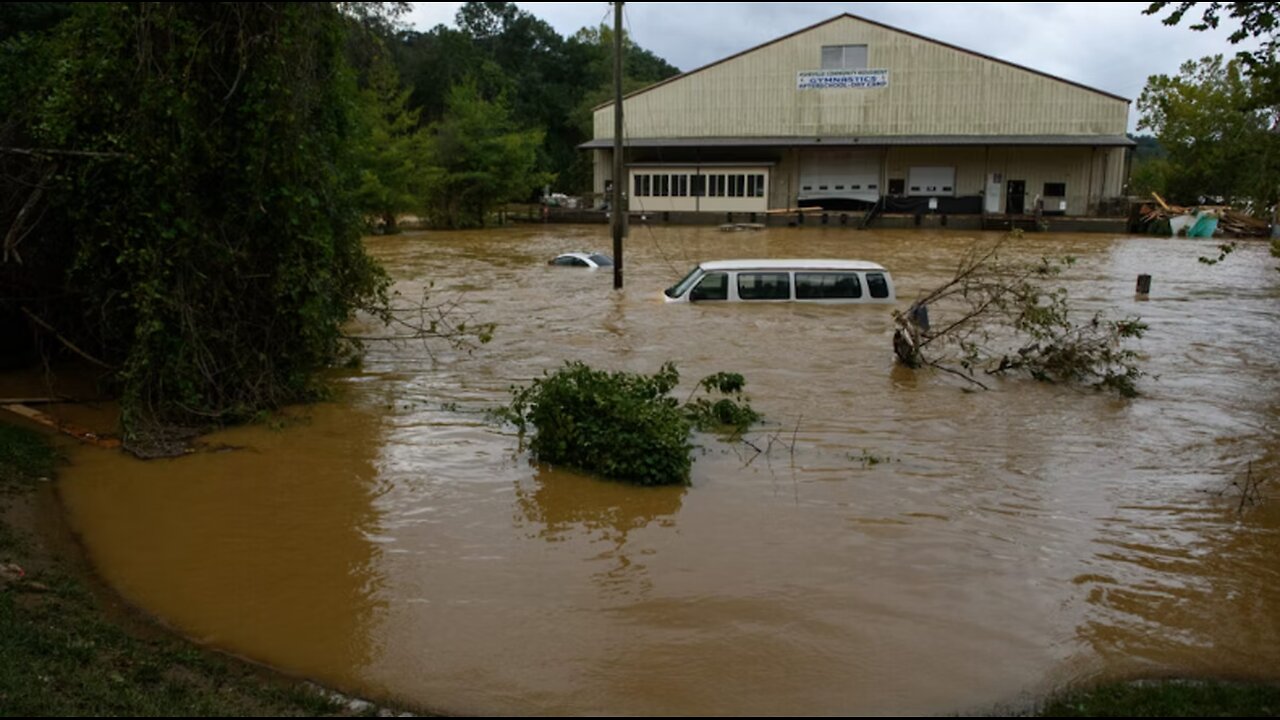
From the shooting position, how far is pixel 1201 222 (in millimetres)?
47250

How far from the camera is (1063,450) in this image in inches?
469

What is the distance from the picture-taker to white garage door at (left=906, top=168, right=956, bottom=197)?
57031 millimetres

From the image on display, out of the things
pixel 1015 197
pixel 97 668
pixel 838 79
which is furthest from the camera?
pixel 1015 197

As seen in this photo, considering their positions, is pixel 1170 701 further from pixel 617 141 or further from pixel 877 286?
pixel 617 141

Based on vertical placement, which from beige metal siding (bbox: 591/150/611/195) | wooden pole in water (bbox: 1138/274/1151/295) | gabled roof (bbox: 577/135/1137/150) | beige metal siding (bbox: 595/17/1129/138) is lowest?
wooden pole in water (bbox: 1138/274/1151/295)

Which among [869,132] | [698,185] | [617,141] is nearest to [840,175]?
[869,132]

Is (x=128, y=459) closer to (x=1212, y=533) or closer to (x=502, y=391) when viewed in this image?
(x=502, y=391)

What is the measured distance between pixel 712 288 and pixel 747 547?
1112 cm

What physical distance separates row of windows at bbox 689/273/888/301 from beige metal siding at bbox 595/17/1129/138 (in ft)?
128

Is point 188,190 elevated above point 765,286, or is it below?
above

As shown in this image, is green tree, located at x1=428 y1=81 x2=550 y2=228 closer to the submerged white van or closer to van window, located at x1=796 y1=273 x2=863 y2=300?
the submerged white van

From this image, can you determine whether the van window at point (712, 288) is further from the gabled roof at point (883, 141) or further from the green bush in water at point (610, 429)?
the gabled roof at point (883, 141)

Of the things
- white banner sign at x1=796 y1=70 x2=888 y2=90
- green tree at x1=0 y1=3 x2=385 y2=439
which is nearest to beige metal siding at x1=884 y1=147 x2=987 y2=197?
white banner sign at x1=796 y1=70 x2=888 y2=90

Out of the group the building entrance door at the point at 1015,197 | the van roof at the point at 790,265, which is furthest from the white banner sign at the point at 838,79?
the van roof at the point at 790,265
